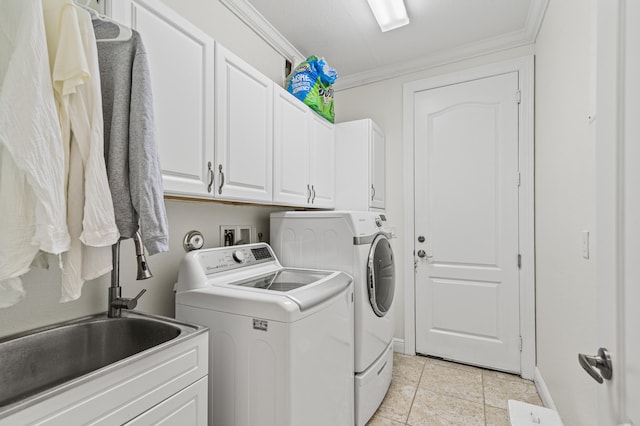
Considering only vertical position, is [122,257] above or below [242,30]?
below

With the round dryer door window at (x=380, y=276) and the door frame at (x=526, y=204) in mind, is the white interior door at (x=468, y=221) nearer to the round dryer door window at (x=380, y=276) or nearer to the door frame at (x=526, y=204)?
the door frame at (x=526, y=204)

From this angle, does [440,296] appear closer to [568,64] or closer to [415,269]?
[415,269]

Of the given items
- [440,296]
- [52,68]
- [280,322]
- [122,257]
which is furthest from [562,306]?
[52,68]

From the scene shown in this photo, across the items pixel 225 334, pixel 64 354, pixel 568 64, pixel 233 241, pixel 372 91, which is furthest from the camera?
pixel 372 91

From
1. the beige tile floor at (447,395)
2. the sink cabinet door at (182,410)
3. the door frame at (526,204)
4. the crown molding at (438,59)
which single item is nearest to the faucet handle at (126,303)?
the sink cabinet door at (182,410)

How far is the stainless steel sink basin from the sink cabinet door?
175mm

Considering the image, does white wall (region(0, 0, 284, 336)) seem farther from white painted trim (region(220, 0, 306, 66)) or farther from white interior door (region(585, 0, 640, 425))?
white interior door (region(585, 0, 640, 425))

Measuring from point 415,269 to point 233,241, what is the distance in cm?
165

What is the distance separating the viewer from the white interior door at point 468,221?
2.40m

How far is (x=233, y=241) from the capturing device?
6.42 ft

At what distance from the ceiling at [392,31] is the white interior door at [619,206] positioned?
5.62ft

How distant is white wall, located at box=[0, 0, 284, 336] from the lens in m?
1.09

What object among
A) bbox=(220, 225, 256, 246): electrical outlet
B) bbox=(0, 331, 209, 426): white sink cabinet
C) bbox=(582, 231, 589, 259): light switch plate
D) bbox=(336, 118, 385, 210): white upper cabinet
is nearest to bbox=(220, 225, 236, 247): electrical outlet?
bbox=(220, 225, 256, 246): electrical outlet

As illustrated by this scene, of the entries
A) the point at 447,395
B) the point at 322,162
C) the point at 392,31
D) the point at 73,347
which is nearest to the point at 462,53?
the point at 392,31
